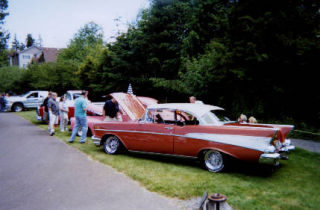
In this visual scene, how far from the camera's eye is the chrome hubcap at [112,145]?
8391 mm

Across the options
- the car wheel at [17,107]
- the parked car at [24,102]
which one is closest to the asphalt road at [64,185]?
the parked car at [24,102]

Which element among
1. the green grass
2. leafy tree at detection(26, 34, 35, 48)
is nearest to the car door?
the green grass

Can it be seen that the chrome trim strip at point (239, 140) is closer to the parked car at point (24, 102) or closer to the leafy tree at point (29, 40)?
Answer: the parked car at point (24, 102)

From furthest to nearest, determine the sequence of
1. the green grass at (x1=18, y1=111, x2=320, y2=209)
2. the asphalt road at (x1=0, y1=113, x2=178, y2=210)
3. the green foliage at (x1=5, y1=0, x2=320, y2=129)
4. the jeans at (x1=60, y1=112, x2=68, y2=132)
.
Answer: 1. the jeans at (x1=60, y1=112, x2=68, y2=132)
2. the green foliage at (x1=5, y1=0, x2=320, y2=129)
3. the green grass at (x1=18, y1=111, x2=320, y2=209)
4. the asphalt road at (x1=0, y1=113, x2=178, y2=210)

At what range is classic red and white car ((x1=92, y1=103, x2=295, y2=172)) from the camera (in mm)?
5902

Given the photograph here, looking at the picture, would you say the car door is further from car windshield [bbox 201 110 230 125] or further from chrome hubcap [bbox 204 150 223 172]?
chrome hubcap [bbox 204 150 223 172]

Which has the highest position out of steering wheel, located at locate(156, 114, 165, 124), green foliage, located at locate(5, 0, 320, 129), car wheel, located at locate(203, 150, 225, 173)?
green foliage, located at locate(5, 0, 320, 129)

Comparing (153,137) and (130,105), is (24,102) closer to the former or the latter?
(130,105)

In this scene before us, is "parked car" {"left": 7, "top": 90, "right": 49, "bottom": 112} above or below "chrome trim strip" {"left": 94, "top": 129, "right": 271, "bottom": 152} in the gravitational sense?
above

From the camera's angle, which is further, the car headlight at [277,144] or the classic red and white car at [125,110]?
the classic red and white car at [125,110]

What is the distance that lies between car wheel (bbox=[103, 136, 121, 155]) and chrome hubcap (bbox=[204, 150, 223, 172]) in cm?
295

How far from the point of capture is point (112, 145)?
27.8 feet

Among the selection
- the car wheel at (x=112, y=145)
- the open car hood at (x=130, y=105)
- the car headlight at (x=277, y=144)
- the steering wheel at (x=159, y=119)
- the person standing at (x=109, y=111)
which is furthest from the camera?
the open car hood at (x=130, y=105)

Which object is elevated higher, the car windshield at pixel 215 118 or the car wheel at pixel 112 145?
the car windshield at pixel 215 118
